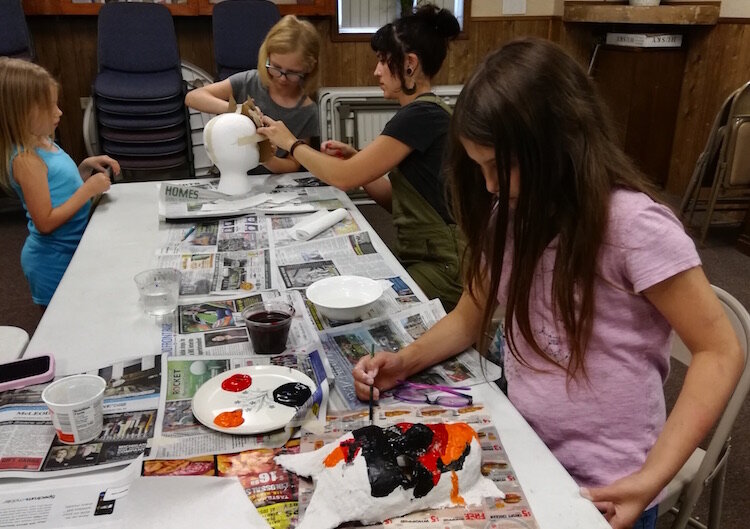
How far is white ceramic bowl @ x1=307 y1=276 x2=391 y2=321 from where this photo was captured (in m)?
1.20

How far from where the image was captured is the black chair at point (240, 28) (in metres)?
3.44

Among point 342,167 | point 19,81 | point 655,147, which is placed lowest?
point 655,147

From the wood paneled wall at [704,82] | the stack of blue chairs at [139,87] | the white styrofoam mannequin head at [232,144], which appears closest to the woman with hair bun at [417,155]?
the white styrofoam mannequin head at [232,144]

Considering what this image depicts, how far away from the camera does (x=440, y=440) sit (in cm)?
77

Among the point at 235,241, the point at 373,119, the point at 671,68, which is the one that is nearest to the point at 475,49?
the point at 373,119

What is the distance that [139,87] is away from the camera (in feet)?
10.9

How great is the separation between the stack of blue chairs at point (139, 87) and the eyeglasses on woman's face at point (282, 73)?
1.33 metres

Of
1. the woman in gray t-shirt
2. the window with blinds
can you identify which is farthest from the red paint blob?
the window with blinds

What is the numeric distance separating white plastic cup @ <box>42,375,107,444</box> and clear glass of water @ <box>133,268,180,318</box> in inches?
13.1

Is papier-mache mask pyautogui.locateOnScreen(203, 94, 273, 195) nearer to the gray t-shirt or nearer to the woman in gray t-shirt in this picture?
the woman in gray t-shirt

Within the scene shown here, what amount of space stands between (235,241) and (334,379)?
2.41 ft

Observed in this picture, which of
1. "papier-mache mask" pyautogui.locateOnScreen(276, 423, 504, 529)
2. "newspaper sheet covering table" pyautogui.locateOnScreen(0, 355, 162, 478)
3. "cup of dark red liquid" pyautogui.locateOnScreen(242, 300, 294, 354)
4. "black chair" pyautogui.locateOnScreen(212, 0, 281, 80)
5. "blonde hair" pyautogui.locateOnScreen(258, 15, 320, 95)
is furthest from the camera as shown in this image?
"black chair" pyautogui.locateOnScreen(212, 0, 281, 80)

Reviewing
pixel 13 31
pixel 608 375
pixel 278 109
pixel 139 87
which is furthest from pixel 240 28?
pixel 608 375

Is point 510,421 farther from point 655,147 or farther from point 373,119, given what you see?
point 655,147
